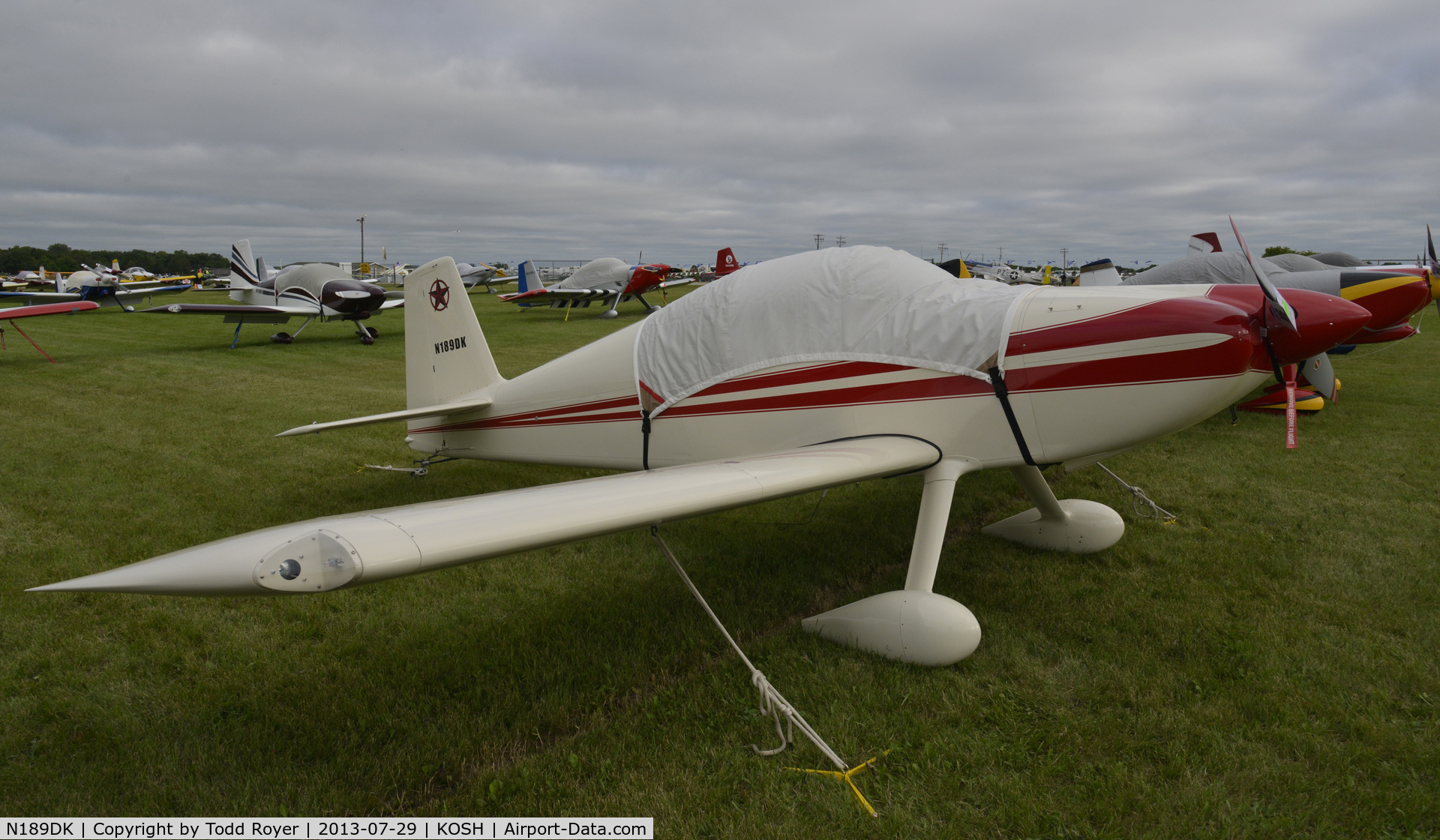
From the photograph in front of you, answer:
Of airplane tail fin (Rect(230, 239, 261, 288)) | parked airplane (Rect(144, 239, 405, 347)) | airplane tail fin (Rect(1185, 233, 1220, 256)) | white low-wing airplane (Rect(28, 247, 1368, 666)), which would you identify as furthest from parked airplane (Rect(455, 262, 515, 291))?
white low-wing airplane (Rect(28, 247, 1368, 666))

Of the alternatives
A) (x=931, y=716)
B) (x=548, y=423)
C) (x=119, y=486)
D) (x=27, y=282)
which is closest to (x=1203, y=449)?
(x=931, y=716)

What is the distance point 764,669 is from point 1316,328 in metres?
3.09

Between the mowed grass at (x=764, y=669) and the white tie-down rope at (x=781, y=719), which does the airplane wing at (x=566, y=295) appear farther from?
the white tie-down rope at (x=781, y=719)

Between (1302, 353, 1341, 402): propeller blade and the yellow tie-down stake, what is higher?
(1302, 353, 1341, 402): propeller blade

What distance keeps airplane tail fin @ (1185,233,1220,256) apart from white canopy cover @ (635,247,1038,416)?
10.6 m

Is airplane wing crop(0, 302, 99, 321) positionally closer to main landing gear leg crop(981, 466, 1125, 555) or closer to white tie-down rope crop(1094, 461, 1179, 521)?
main landing gear leg crop(981, 466, 1125, 555)

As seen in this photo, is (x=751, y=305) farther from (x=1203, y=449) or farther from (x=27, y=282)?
(x=27, y=282)

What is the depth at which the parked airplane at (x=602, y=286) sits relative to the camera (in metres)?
27.3

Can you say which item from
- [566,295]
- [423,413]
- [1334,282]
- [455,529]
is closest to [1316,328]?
[455,529]

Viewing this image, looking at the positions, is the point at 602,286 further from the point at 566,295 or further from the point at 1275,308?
the point at 1275,308

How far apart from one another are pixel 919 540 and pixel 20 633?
15.2 ft

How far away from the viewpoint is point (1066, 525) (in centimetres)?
480

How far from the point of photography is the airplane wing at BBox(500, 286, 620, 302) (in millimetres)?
27266

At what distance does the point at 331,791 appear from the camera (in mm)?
2594
